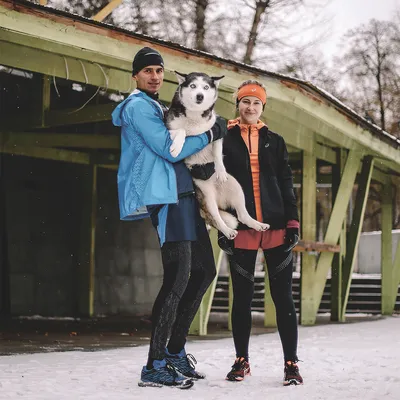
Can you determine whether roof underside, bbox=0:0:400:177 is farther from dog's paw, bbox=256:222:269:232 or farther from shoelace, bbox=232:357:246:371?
shoelace, bbox=232:357:246:371

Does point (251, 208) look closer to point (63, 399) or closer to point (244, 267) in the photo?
point (244, 267)

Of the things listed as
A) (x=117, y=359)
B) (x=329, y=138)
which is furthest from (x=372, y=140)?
(x=117, y=359)

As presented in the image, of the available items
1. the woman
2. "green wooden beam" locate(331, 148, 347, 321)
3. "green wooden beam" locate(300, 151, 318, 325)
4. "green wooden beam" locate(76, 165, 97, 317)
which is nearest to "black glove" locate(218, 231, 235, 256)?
the woman

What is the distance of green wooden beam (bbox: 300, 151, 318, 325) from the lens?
10227mm

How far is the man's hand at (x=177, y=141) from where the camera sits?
13.7ft

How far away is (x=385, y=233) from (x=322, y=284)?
401cm

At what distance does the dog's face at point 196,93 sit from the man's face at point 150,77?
0.14 meters

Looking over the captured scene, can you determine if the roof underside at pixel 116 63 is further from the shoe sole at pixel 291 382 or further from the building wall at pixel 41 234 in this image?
the building wall at pixel 41 234

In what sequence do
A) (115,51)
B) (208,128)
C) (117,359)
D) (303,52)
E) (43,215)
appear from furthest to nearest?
(303,52) < (43,215) < (115,51) < (117,359) < (208,128)

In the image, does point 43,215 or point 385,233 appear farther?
point 385,233

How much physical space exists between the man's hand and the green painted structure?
2280 mm

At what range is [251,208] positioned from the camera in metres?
4.61

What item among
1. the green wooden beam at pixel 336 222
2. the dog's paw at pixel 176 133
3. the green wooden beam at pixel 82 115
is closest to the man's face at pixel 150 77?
the dog's paw at pixel 176 133

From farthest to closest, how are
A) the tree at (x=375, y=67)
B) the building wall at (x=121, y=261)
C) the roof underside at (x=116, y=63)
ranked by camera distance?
1. the tree at (x=375, y=67)
2. the building wall at (x=121, y=261)
3. the roof underside at (x=116, y=63)
